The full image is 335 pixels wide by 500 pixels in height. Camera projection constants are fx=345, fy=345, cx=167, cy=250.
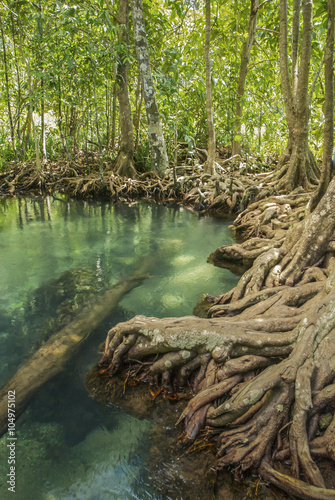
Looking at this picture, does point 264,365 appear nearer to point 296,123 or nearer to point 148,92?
point 296,123

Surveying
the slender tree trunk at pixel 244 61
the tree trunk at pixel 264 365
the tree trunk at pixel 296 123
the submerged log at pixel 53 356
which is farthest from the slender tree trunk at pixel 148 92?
the tree trunk at pixel 264 365

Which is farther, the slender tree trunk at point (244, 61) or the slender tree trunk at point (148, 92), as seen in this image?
the slender tree trunk at point (244, 61)

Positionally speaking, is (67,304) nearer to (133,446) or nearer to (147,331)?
(147,331)

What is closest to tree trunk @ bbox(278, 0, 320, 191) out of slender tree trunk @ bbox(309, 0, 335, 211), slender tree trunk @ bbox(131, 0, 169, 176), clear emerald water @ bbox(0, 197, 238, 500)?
A: clear emerald water @ bbox(0, 197, 238, 500)

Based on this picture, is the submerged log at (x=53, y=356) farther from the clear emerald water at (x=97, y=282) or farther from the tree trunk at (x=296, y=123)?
the tree trunk at (x=296, y=123)

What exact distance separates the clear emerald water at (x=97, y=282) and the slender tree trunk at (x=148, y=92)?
1.75 metres

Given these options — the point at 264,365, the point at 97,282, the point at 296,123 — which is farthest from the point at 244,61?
the point at 264,365

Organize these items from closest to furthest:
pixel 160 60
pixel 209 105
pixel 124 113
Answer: pixel 209 105 → pixel 124 113 → pixel 160 60

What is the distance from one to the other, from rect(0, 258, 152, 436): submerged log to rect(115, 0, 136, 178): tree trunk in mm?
7386

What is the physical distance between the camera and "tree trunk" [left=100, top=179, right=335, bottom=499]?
205cm

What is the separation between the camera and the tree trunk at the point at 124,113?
9.97 m

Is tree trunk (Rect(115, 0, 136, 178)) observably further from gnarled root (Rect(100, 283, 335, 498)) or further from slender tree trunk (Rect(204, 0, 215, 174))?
gnarled root (Rect(100, 283, 335, 498))

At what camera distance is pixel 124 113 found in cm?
1065

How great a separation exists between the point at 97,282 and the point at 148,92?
6.70 meters
